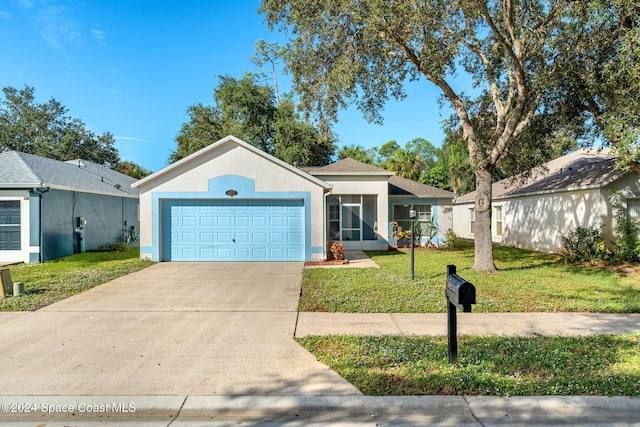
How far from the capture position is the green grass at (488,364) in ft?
11.9

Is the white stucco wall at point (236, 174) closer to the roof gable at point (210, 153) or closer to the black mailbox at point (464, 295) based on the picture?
the roof gable at point (210, 153)

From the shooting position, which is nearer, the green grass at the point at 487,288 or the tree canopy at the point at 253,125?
the green grass at the point at 487,288

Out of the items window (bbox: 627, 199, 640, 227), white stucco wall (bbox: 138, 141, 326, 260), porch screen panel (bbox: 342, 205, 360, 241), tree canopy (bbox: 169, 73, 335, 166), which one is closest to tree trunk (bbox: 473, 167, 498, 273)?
white stucco wall (bbox: 138, 141, 326, 260)

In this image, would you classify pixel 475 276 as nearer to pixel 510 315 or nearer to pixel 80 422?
pixel 510 315

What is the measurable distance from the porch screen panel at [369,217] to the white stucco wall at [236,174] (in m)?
4.43

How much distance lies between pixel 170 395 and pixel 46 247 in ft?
41.6

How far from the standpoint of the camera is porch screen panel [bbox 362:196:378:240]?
16953 mm

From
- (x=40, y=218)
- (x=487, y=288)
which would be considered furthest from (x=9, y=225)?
(x=487, y=288)

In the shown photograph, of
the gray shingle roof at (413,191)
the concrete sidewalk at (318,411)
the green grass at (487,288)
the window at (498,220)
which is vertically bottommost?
the concrete sidewalk at (318,411)

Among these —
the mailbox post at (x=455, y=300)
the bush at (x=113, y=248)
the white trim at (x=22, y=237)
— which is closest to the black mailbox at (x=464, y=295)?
the mailbox post at (x=455, y=300)

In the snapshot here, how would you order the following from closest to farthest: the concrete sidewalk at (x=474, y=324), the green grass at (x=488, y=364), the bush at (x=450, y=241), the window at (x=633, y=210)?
the green grass at (x=488, y=364), the concrete sidewalk at (x=474, y=324), the window at (x=633, y=210), the bush at (x=450, y=241)

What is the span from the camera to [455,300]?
4.01m

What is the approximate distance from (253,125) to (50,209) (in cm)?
1835

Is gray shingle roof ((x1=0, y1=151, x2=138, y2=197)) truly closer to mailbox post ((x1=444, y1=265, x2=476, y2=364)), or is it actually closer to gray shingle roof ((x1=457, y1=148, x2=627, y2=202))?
mailbox post ((x1=444, y1=265, x2=476, y2=364))
